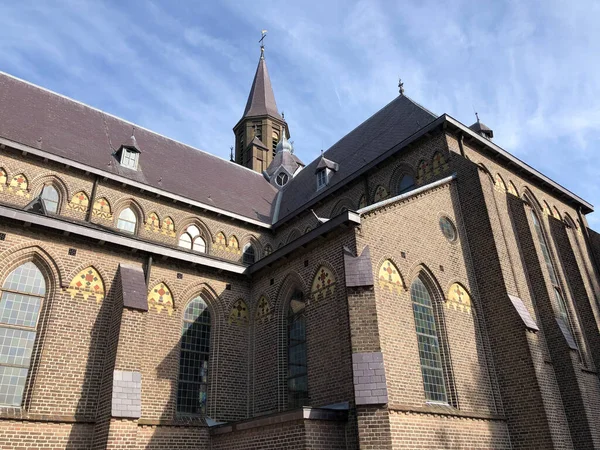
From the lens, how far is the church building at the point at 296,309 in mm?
11086

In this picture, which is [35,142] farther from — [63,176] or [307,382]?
[307,382]

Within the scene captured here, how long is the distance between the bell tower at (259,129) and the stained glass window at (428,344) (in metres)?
20.7

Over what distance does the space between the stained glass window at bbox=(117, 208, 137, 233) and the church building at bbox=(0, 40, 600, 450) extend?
0.09 m

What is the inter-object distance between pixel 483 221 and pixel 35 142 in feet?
45.5

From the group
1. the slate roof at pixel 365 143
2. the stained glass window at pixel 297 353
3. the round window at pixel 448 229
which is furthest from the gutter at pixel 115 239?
the round window at pixel 448 229

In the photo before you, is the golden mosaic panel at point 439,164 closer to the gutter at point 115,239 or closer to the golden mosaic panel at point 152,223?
the gutter at point 115,239

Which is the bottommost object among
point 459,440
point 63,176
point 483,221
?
point 459,440

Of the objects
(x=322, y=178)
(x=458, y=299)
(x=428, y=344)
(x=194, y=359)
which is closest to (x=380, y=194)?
(x=322, y=178)

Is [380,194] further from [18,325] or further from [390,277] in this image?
[18,325]

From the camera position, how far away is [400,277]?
12.3 m

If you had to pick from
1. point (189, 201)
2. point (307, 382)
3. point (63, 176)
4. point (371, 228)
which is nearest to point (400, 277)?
point (371, 228)

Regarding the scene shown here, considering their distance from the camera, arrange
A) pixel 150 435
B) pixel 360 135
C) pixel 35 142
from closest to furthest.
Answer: pixel 150 435 → pixel 35 142 → pixel 360 135

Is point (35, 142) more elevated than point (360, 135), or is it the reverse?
point (360, 135)

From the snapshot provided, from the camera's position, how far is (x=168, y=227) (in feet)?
56.2
